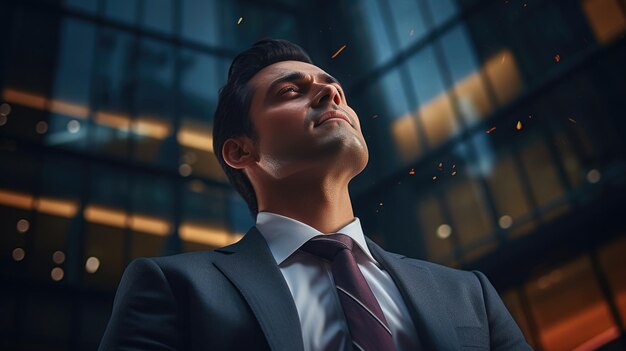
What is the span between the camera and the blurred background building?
941cm

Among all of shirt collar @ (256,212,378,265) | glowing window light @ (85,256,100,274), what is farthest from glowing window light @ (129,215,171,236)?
shirt collar @ (256,212,378,265)

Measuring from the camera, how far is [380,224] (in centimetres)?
886

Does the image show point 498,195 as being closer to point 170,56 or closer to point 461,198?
point 461,198

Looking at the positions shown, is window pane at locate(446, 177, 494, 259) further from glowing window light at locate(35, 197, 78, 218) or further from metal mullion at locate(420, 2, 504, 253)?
glowing window light at locate(35, 197, 78, 218)

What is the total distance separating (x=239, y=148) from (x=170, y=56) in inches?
400

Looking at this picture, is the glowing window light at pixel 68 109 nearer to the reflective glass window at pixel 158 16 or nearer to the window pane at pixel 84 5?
the window pane at pixel 84 5

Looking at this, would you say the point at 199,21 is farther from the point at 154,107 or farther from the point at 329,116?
the point at 329,116

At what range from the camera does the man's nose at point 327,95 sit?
210 centimetres

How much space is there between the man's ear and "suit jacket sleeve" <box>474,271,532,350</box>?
0.88 metres

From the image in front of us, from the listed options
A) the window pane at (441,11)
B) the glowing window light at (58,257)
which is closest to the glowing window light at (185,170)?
the glowing window light at (58,257)

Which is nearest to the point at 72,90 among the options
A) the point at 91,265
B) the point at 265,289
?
the point at 91,265

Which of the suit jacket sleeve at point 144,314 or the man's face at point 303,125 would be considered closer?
the suit jacket sleeve at point 144,314

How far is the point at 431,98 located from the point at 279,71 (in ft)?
30.3

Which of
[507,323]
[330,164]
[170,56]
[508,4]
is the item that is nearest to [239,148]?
[330,164]
